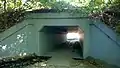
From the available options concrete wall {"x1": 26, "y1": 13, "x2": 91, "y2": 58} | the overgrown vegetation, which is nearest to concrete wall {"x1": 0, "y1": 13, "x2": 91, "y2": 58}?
concrete wall {"x1": 26, "y1": 13, "x2": 91, "y2": 58}

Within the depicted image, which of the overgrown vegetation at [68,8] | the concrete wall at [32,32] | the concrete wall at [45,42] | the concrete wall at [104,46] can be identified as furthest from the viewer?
the concrete wall at [45,42]

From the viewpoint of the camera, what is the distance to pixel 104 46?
10.6 metres

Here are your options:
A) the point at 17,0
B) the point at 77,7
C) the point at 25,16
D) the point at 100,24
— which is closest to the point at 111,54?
the point at 100,24

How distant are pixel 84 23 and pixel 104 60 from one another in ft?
6.55

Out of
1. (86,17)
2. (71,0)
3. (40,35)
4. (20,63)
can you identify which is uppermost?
(71,0)

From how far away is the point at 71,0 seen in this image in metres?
12.0

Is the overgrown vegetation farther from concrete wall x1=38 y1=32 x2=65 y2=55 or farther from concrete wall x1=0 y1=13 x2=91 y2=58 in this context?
concrete wall x1=38 y1=32 x2=65 y2=55

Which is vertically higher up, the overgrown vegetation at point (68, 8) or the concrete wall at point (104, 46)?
the overgrown vegetation at point (68, 8)

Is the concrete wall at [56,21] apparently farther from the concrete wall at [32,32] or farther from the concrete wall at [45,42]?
the concrete wall at [45,42]

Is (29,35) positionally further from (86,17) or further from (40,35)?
(86,17)

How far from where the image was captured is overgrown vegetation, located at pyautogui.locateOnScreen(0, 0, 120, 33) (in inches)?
422

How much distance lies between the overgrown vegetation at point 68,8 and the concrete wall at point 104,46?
1.22ft

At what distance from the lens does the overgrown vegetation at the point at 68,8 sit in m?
10.7

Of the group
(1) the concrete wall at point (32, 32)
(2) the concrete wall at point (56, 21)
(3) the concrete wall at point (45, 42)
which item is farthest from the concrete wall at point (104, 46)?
(3) the concrete wall at point (45, 42)
